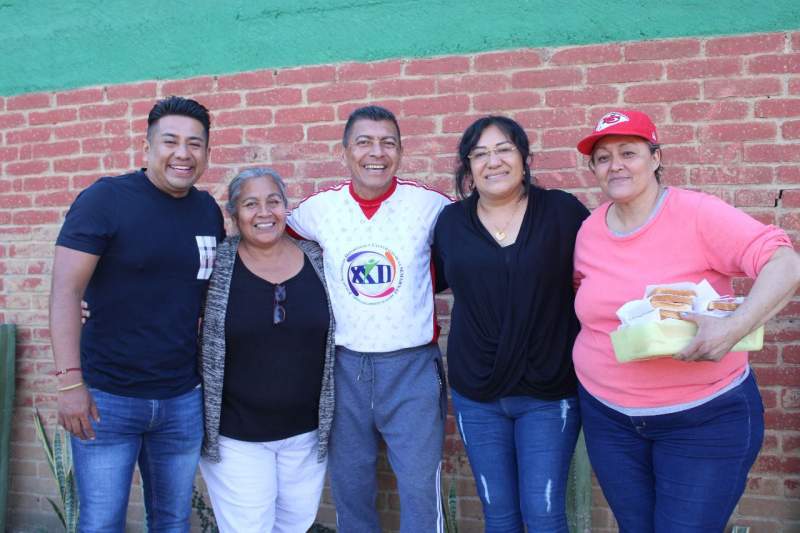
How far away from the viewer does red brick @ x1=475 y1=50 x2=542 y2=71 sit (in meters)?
3.30

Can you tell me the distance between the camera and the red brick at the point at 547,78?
3.24 meters

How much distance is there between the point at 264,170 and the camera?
114 inches

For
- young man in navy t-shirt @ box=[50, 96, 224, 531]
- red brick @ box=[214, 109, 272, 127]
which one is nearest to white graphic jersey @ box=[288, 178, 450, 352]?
young man in navy t-shirt @ box=[50, 96, 224, 531]

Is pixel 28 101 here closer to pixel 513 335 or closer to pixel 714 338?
pixel 513 335

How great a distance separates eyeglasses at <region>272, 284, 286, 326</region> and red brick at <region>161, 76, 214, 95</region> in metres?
1.60

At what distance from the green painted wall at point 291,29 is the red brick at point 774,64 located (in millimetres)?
142

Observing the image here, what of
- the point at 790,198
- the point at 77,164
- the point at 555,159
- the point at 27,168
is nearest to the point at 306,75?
the point at 555,159

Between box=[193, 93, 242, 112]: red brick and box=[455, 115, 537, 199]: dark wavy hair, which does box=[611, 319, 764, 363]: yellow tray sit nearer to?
box=[455, 115, 537, 199]: dark wavy hair

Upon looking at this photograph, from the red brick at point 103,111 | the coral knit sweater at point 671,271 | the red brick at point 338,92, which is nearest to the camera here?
the coral knit sweater at point 671,271

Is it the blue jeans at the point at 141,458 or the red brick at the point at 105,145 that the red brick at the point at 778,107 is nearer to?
the blue jeans at the point at 141,458

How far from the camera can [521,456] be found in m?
2.55

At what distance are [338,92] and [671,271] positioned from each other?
2.11 m

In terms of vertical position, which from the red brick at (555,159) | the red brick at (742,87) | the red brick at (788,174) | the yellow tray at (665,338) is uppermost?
the red brick at (742,87)

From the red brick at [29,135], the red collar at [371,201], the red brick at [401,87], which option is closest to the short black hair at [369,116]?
the red collar at [371,201]
